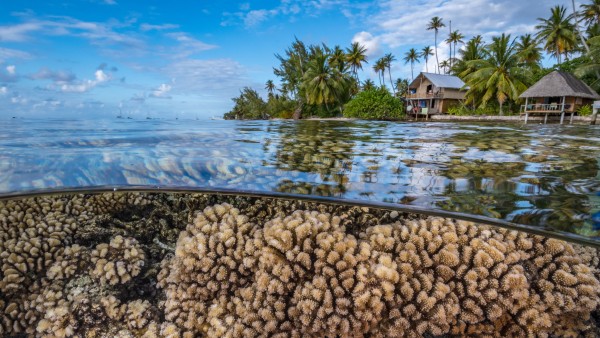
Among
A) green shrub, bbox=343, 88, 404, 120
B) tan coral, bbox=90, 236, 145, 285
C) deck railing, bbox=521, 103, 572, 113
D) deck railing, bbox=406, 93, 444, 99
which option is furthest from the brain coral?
deck railing, bbox=406, 93, 444, 99

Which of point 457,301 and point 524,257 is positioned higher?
point 524,257

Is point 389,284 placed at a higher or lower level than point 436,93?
lower

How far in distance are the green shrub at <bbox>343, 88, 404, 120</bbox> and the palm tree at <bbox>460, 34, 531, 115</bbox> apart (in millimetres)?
8220

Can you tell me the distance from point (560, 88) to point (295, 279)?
3402cm

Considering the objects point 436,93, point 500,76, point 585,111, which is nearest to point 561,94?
point 585,111

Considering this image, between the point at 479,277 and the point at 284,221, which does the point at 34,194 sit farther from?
the point at 479,277

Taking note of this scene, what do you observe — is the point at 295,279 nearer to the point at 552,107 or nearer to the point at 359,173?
the point at 359,173

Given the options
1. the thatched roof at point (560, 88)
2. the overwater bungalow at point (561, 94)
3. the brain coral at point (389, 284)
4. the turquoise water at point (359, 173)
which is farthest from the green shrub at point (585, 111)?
the brain coral at point (389, 284)

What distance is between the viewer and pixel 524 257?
3014mm

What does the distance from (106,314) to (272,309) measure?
6.12 ft

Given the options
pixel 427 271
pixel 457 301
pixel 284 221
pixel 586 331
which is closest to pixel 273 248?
pixel 284 221

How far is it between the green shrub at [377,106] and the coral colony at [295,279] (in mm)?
35061

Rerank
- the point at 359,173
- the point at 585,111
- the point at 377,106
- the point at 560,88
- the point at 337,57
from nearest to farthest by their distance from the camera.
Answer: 1. the point at 359,173
2. the point at 560,88
3. the point at 585,111
4. the point at 377,106
5. the point at 337,57

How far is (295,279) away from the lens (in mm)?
2977
